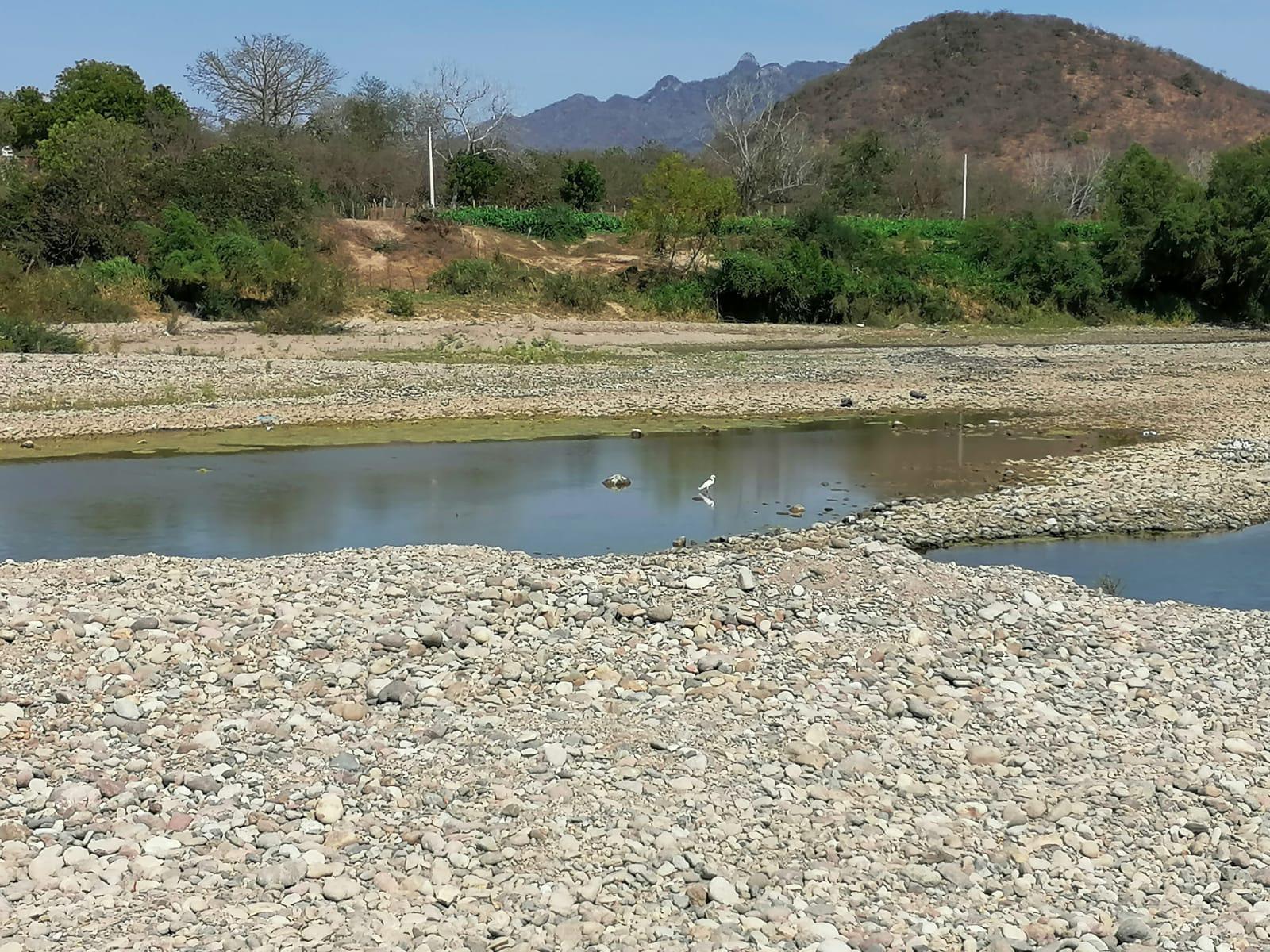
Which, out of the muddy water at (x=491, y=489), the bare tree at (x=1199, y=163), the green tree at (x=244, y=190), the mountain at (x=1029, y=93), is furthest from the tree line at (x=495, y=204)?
the mountain at (x=1029, y=93)

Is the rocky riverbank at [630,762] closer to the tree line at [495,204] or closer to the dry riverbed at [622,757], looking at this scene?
the dry riverbed at [622,757]

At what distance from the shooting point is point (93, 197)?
39.6 metres

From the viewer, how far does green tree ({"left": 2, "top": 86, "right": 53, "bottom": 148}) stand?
173ft

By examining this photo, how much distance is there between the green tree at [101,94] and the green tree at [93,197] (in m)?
9.66

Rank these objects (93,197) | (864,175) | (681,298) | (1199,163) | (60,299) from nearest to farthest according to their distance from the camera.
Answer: (60,299)
(93,197)
(681,298)
(864,175)
(1199,163)

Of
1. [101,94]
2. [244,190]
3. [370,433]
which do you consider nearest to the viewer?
[370,433]

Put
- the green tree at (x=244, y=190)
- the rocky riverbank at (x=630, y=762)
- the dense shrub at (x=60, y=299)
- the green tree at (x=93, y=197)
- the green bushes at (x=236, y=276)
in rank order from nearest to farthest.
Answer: the rocky riverbank at (x=630, y=762) → the dense shrub at (x=60, y=299) → the green bushes at (x=236, y=276) → the green tree at (x=93, y=197) → the green tree at (x=244, y=190)

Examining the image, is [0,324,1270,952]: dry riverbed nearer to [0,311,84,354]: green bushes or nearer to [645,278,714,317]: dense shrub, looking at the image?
[0,311,84,354]: green bushes

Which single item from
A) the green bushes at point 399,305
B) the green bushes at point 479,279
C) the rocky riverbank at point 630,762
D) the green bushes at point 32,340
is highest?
the green bushes at point 479,279

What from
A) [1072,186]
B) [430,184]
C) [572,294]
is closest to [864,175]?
[1072,186]

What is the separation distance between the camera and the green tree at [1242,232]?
43.2m

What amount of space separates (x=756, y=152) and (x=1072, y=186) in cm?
2218

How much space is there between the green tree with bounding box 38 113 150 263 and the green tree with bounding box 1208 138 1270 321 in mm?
34498

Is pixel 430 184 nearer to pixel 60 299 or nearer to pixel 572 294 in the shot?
pixel 572 294
